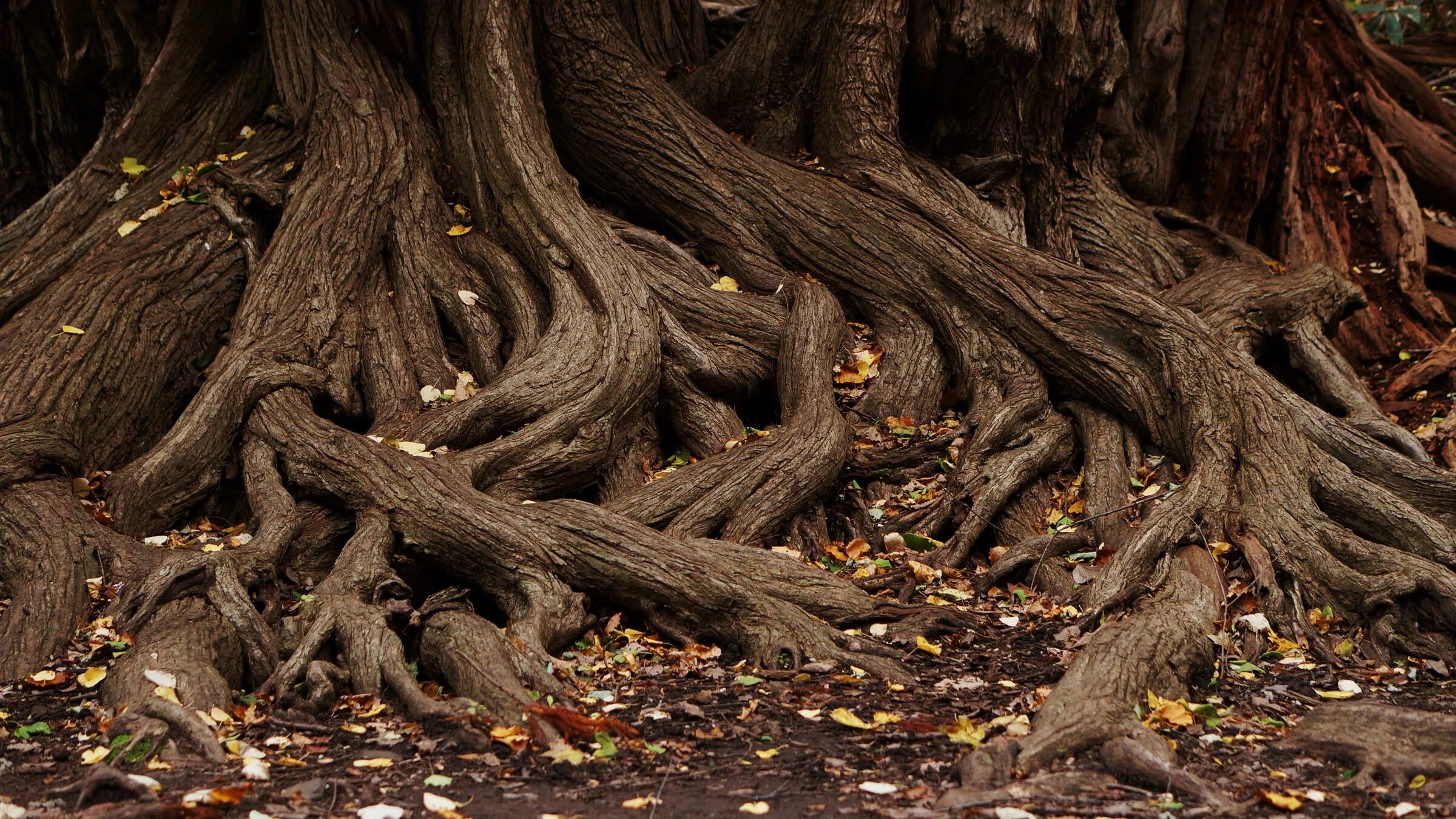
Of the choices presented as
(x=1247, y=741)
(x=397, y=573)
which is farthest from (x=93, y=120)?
(x=1247, y=741)

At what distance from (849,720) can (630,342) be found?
2636 mm

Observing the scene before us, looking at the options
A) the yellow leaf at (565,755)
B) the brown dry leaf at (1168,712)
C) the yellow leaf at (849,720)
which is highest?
the brown dry leaf at (1168,712)

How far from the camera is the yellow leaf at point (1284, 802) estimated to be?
3299mm

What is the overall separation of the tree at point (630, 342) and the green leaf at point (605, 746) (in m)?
0.43

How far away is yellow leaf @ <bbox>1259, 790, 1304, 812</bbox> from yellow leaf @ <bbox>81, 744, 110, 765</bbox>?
10.7 feet

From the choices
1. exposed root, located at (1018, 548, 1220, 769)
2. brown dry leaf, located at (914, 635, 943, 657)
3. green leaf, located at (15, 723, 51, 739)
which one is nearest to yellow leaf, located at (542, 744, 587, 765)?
exposed root, located at (1018, 548, 1220, 769)

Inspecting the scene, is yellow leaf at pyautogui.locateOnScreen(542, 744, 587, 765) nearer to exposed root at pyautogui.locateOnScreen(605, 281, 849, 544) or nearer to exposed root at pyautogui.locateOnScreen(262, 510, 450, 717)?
exposed root at pyautogui.locateOnScreen(262, 510, 450, 717)

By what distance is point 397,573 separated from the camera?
495 centimetres

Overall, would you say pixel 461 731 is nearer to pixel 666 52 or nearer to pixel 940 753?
pixel 940 753

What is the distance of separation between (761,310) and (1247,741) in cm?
356

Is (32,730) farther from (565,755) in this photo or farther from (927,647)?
(927,647)

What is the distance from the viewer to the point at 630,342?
6090 millimetres

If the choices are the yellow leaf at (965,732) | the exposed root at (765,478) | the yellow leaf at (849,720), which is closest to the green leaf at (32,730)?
the exposed root at (765,478)

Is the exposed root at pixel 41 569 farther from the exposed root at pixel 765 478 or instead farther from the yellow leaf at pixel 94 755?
the exposed root at pixel 765 478
